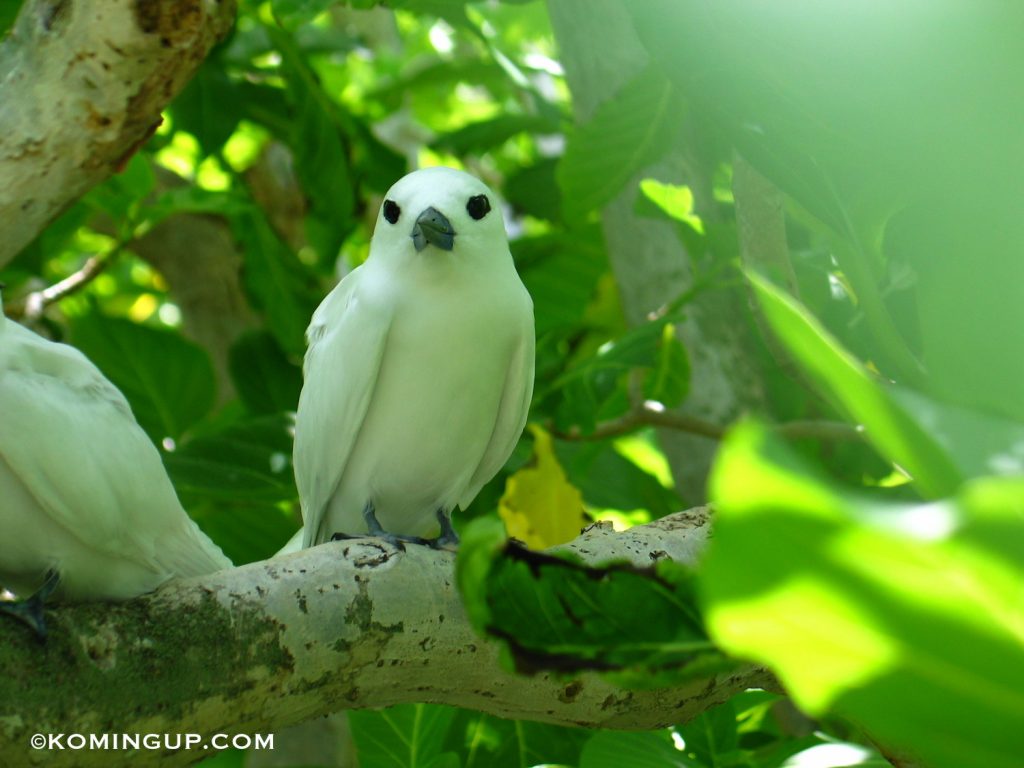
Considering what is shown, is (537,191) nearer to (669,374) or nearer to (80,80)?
(669,374)

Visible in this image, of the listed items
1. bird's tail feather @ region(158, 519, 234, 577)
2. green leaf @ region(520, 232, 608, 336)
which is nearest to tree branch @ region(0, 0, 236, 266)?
bird's tail feather @ region(158, 519, 234, 577)

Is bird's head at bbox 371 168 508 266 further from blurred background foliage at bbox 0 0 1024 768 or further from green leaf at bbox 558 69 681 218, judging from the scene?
green leaf at bbox 558 69 681 218

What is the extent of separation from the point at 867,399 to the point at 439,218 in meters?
1.71

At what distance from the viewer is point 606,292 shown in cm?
457

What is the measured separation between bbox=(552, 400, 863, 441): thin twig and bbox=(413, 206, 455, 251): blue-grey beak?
1152 mm

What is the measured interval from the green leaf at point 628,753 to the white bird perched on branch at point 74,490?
0.86 meters

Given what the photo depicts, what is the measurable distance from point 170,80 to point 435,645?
136 centimetres

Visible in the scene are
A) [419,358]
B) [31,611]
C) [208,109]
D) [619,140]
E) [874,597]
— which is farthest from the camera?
[208,109]

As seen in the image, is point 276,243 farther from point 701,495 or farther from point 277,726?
point 277,726

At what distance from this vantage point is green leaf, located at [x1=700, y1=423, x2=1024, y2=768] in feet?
2.27

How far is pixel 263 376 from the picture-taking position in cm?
405

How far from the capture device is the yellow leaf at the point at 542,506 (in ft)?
9.69

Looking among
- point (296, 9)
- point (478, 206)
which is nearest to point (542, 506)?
point (478, 206)

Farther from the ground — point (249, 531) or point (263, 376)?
point (263, 376)
